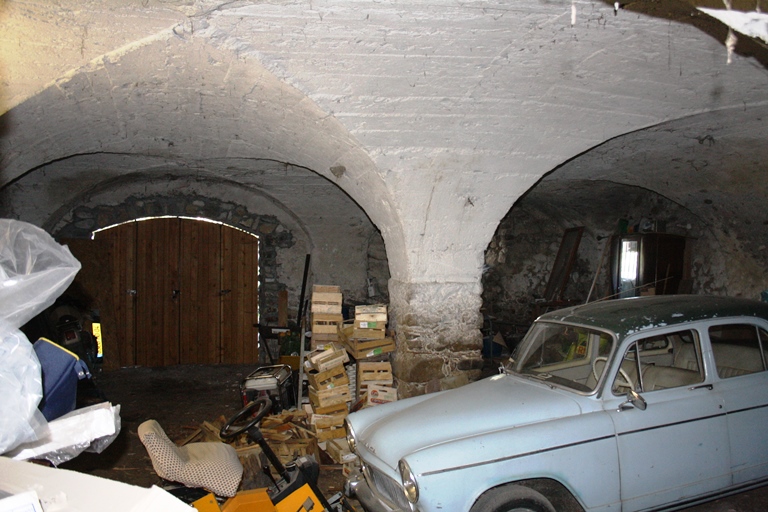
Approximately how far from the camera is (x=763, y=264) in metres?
6.30

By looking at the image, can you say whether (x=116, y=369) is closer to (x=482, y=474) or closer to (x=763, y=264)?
(x=482, y=474)

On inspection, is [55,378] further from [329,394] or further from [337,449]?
[329,394]

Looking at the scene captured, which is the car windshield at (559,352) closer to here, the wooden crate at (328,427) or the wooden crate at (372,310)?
the wooden crate at (372,310)

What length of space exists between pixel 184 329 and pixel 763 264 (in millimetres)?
8179

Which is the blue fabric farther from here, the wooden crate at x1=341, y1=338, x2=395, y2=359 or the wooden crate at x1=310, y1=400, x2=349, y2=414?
the wooden crate at x1=341, y1=338, x2=395, y2=359

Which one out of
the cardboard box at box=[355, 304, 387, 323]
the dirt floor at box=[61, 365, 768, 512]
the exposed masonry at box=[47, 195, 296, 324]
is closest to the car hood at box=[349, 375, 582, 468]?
the dirt floor at box=[61, 365, 768, 512]

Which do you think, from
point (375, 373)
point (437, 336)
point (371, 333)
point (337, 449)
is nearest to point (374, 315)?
point (371, 333)

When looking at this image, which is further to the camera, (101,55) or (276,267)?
(276,267)

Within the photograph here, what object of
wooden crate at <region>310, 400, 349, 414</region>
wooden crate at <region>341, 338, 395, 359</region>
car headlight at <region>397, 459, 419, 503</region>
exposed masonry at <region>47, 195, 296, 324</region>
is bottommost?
wooden crate at <region>310, 400, 349, 414</region>

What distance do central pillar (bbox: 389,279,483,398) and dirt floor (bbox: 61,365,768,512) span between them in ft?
3.49

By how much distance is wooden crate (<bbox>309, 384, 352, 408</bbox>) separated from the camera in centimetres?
494

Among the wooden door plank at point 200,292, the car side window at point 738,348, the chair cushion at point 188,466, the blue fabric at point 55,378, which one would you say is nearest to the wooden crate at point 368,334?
the chair cushion at point 188,466

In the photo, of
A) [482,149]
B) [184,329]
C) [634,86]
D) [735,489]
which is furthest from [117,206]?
[735,489]

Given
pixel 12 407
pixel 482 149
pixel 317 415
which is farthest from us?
pixel 317 415
